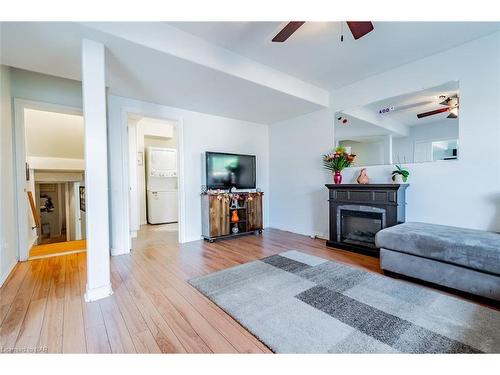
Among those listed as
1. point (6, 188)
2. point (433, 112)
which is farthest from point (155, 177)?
point (433, 112)

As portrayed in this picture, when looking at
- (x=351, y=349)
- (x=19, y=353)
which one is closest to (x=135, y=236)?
(x=19, y=353)

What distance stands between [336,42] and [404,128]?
1495 millimetres

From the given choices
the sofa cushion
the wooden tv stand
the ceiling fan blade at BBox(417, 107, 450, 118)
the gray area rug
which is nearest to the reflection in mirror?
the ceiling fan blade at BBox(417, 107, 450, 118)

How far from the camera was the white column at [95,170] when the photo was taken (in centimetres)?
185

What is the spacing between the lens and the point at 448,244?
1942 mm

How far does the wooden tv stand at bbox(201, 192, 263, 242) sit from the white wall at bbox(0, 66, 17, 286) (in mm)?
2337

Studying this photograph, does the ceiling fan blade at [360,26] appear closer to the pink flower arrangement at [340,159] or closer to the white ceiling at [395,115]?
the white ceiling at [395,115]

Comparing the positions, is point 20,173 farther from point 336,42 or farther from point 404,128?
point 404,128

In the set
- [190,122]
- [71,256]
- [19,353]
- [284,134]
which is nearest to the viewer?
[19,353]

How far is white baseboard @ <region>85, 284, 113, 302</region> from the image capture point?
1876mm

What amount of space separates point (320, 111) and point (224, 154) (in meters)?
1.88

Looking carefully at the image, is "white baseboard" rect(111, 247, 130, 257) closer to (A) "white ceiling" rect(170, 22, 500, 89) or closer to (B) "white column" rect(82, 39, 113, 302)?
(B) "white column" rect(82, 39, 113, 302)
